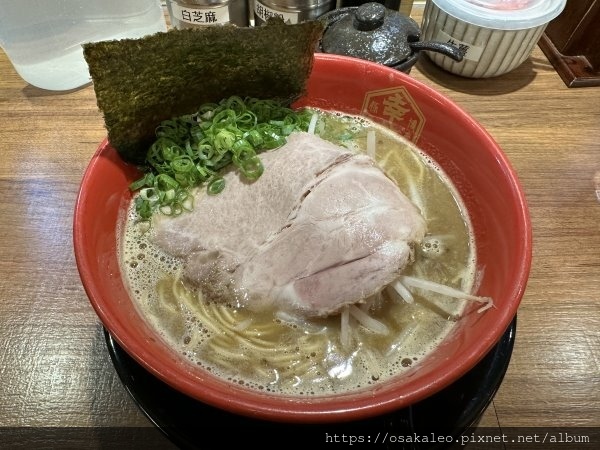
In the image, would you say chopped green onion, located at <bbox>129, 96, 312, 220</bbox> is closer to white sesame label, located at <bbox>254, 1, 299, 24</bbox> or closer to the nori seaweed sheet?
the nori seaweed sheet

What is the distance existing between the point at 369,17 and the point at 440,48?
0.28 metres

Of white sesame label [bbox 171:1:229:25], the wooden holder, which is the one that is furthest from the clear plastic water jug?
the wooden holder

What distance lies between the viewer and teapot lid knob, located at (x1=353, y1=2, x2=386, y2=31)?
172 centimetres

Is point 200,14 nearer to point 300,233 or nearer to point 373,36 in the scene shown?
point 373,36

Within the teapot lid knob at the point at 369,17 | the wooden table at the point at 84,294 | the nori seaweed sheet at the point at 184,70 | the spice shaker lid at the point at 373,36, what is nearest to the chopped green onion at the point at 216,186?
the nori seaweed sheet at the point at 184,70

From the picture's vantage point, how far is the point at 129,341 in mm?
924

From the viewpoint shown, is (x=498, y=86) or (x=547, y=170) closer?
(x=547, y=170)

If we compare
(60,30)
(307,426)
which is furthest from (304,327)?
(60,30)

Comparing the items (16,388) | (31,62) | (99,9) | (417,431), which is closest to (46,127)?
(31,62)

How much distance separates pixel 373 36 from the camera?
1.72m

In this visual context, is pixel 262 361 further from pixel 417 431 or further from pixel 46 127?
pixel 46 127

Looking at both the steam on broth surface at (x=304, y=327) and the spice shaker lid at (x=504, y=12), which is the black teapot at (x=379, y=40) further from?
the steam on broth surface at (x=304, y=327)

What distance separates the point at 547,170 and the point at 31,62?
2024 millimetres

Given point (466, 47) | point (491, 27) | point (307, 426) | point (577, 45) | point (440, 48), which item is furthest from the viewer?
point (577, 45)
